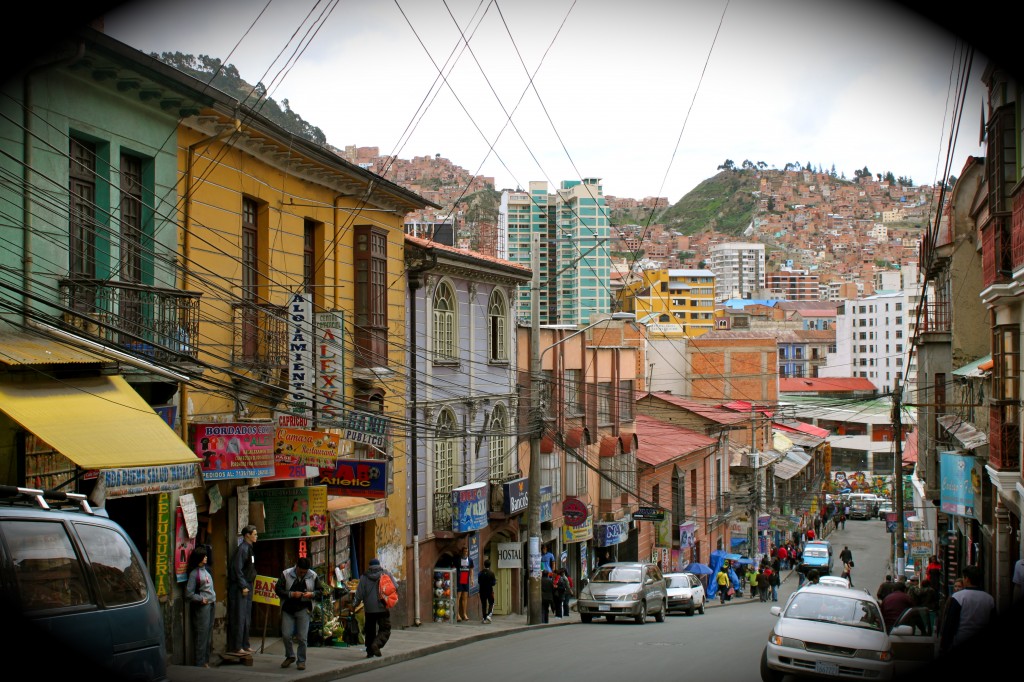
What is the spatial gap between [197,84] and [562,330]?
22350 mm

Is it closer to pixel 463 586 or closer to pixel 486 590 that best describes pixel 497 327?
pixel 463 586

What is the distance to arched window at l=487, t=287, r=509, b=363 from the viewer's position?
30547mm

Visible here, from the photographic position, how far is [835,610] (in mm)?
15094

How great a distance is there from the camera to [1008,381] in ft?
64.9

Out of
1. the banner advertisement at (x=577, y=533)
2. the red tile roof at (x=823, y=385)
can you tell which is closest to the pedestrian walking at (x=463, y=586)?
the banner advertisement at (x=577, y=533)

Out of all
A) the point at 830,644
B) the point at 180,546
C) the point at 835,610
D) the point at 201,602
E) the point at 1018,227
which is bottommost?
the point at 830,644

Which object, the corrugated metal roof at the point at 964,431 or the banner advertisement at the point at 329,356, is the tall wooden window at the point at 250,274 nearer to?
the banner advertisement at the point at 329,356

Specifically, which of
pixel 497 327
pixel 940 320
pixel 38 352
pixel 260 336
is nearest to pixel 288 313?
pixel 260 336

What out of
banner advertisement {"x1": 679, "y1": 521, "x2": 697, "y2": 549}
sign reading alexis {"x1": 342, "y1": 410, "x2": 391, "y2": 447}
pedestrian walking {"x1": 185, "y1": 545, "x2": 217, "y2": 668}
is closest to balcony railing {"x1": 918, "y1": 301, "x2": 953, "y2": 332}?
banner advertisement {"x1": 679, "y1": 521, "x2": 697, "y2": 549}

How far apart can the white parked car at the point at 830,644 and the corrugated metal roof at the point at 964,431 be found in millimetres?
10361

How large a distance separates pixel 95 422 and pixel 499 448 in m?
19.7

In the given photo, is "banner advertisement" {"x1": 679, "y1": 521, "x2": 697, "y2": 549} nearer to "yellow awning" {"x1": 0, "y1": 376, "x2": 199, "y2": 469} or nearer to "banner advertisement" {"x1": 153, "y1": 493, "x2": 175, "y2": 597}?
"banner advertisement" {"x1": 153, "y1": 493, "x2": 175, "y2": 597}

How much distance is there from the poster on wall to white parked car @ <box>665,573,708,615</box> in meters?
15.0

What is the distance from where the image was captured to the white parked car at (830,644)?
1376 cm
